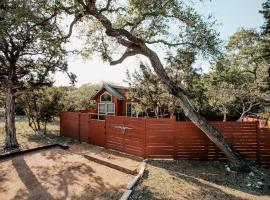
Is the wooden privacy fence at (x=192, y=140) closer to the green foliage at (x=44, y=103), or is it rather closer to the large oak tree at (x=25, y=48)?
the large oak tree at (x=25, y=48)

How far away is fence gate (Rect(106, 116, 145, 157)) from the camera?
11984mm

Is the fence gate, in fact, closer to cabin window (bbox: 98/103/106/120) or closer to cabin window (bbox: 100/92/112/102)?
cabin window (bbox: 100/92/112/102)

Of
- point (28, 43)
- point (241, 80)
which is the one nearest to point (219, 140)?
point (28, 43)

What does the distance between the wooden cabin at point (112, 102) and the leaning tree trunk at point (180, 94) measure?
13.2 metres

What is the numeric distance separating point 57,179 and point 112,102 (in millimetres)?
17769

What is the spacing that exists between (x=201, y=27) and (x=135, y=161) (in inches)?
268

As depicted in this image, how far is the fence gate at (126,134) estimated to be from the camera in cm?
1198

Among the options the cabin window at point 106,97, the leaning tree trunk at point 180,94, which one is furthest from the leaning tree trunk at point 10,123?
the cabin window at point 106,97

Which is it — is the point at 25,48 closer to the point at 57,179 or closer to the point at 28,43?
the point at 28,43

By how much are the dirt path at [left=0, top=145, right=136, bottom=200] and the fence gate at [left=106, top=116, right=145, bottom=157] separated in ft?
8.60

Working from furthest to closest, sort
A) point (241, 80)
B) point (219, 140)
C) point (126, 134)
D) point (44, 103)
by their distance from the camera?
1. point (241, 80)
2. point (44, 103)
3. point (126, 134)
4. point (219, 140)

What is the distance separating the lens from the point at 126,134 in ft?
41.8

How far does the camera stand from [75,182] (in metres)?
7.90

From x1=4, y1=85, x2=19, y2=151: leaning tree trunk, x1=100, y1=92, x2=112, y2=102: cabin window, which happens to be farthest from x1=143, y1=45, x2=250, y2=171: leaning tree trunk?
x1=100, y1=92, x2=112, y2=102: cabin window
